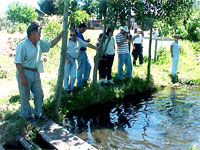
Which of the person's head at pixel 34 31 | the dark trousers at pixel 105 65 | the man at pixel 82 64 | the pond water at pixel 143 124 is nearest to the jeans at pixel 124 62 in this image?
the dark trousers at pixel 105 65

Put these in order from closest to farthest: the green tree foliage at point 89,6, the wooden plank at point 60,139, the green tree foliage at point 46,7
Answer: the wooden plank at point 60,139 → the green tree foliage at point 89,6 → the green tree foliage at point 46,7

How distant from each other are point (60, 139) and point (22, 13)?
51.7m

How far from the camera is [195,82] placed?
10.1 metres

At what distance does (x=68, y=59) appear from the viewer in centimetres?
689

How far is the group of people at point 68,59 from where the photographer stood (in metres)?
4.92

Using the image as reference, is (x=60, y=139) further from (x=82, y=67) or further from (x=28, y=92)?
(x=82, y=67)

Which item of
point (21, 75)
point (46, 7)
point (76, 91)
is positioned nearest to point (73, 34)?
point (76, 91)

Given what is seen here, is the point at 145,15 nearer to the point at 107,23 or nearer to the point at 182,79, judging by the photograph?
the point at 107,23

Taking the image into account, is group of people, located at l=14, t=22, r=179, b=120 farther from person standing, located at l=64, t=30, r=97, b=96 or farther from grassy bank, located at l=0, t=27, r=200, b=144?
grassy bank, located at l=0, t=27, r=200, b=144

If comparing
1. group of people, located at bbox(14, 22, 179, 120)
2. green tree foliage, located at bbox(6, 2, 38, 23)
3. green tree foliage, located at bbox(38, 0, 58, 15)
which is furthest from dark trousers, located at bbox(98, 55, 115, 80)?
green tree foliage, located at bbox(6, 2, 38, 23)

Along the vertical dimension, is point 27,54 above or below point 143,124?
above

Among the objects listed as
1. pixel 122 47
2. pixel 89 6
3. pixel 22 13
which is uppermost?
pixel 22 13

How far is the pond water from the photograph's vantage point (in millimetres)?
5250

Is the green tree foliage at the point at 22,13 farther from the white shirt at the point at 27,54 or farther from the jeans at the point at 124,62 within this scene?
the white shirt at the point at 27,54
